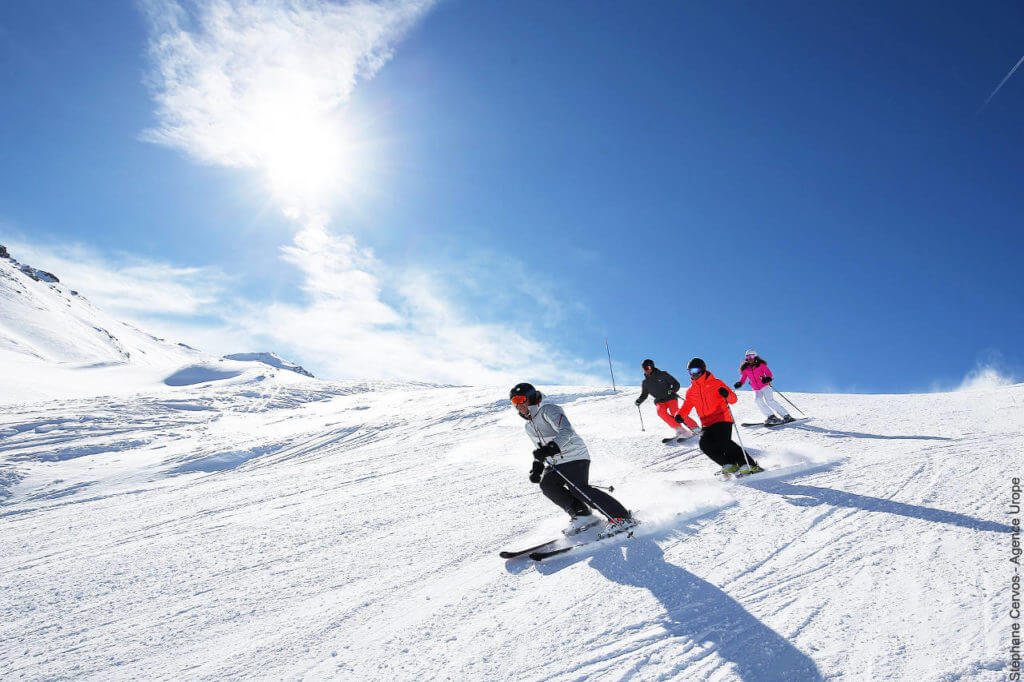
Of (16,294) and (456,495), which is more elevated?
(16,294)

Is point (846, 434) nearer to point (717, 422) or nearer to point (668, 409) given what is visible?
point (668, 409)

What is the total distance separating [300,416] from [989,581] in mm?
20936

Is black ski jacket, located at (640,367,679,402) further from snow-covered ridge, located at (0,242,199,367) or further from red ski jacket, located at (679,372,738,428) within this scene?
snow-covered ridge, located at (0,242,199,367)

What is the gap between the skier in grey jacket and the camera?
4.98 m

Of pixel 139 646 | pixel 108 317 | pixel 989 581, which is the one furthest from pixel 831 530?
pixel 108 317

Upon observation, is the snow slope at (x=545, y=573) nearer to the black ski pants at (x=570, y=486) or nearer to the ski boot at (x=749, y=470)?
the ski boot at (x=749, y=470)

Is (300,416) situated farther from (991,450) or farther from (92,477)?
(991,450)

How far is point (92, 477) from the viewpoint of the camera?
11.9 m

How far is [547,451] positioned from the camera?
192 inches

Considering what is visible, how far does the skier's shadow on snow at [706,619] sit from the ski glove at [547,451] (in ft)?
3.36

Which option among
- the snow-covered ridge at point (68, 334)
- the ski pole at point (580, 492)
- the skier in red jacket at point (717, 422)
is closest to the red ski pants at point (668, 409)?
the skier in red jacket at point (717, 422)

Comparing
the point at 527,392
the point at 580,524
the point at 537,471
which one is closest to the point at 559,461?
the point at 537,471

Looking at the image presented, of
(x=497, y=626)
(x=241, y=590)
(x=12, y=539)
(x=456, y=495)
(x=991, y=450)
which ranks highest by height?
(x=991, y=450)

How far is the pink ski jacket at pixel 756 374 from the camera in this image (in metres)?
10.5
